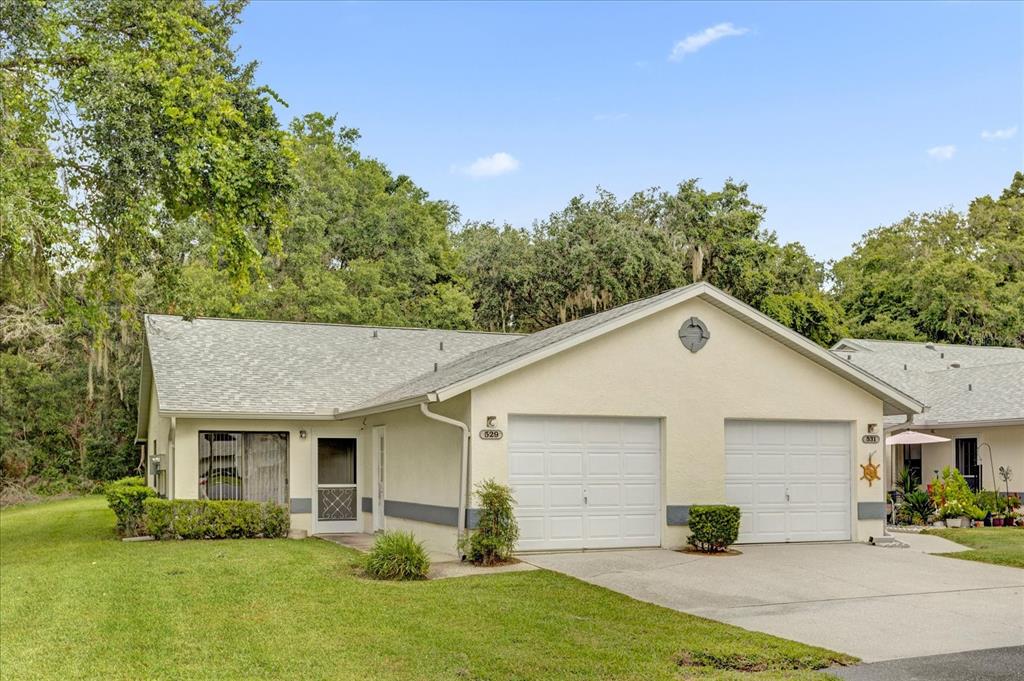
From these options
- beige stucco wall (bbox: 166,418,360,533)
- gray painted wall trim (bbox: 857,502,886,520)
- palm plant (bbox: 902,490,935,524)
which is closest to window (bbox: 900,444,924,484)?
palm plant (bbox: 902,490,935,524)

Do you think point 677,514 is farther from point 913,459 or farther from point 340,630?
point 913,459

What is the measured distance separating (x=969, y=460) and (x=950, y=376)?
4.51m

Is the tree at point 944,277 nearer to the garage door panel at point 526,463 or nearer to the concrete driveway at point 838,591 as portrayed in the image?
the concrete driveway at point 838,591

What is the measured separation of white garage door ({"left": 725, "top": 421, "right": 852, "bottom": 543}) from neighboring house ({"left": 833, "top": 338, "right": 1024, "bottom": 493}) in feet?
12.9

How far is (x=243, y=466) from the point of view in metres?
19.6

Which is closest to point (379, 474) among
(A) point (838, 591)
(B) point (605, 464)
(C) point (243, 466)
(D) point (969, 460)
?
(C) point (243, 466)

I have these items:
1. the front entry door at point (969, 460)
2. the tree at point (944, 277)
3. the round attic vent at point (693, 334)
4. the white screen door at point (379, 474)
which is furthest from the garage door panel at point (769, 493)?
the tree at point (944, 277)

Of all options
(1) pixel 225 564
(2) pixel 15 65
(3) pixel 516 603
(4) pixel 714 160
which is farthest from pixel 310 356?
(4) pixel 714 160

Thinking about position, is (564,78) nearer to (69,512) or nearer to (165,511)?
(165,511)

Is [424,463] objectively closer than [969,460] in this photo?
Yes

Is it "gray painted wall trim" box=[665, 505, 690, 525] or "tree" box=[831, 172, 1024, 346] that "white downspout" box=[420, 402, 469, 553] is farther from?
"tree" box=[831, 172, 1024, 346]

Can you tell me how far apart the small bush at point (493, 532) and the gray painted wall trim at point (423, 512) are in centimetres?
87

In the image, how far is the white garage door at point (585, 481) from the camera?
606 inches

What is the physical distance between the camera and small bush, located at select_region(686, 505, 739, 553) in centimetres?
1516
